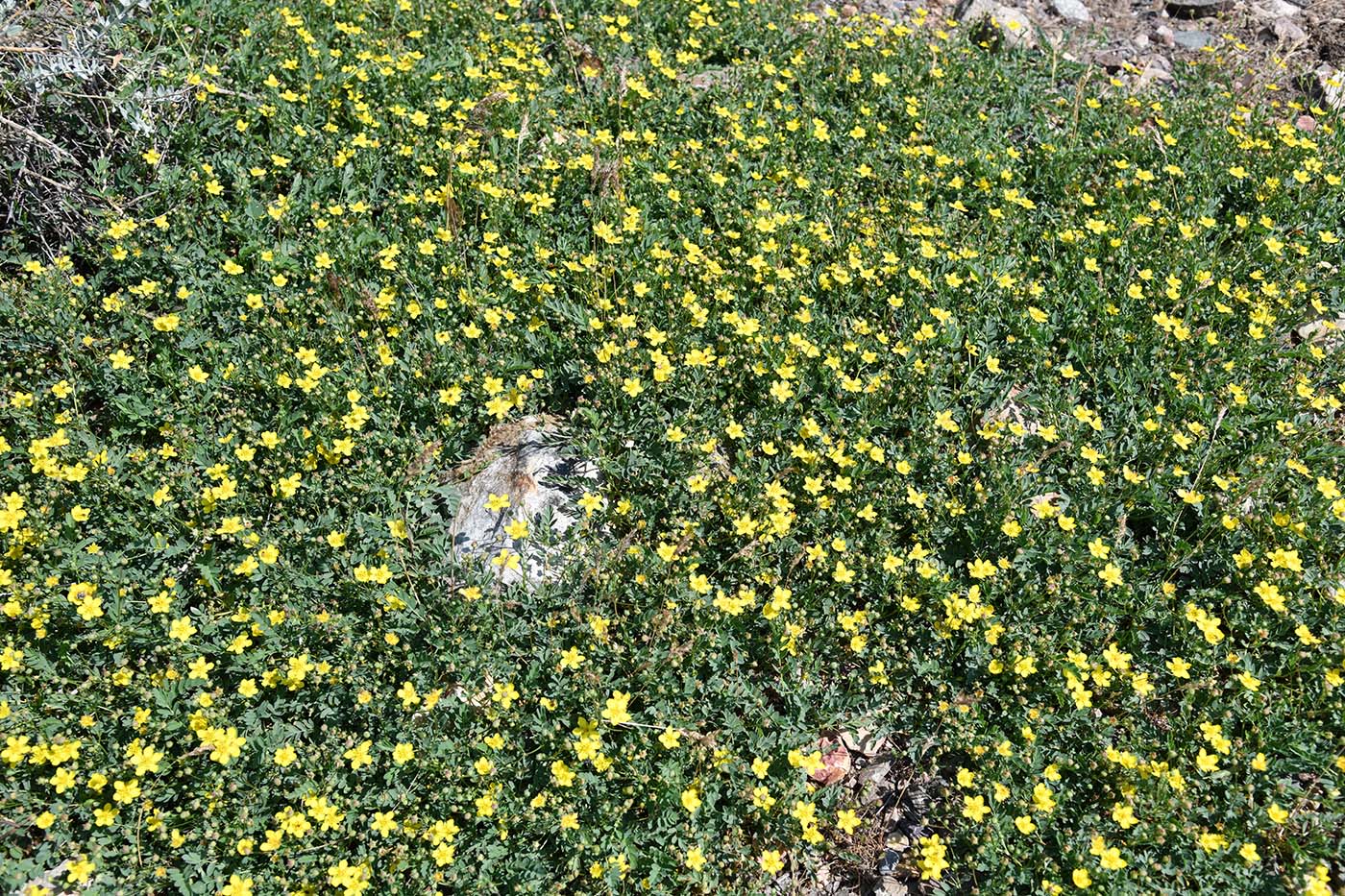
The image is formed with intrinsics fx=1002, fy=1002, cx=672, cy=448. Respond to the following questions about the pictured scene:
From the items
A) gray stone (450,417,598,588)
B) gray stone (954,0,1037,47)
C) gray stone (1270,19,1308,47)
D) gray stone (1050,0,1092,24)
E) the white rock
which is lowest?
gray stone (450,417,598,588)

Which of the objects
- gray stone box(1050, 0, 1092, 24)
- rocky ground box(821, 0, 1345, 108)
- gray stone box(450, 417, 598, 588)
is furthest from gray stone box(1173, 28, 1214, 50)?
gray stone box(450, 417, 598, 588)

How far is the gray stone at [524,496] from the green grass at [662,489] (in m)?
0.14

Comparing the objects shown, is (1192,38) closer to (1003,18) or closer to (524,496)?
(1003,18)

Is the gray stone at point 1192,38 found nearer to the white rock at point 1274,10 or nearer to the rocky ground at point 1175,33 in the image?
the rocky ground at point 1175,33

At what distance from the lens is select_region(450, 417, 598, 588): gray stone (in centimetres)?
→ 490

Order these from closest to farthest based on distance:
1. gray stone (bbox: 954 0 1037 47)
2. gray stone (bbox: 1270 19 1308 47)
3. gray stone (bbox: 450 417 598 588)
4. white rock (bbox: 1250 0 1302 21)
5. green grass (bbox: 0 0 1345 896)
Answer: green grass (bbox: 0 0 1345 896)
gray stone (bbox: 450 417 598 588)
gray stone (bbox: 954 0 1037 47)
gray stone (bbox: 1270 19 1308 47)
white rock (bbox: 1250 0 1302 21)

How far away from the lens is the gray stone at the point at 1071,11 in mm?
9078

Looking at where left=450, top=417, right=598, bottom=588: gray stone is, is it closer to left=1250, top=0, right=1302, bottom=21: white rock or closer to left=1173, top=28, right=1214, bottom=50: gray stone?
left=1173, top=28, right=1214, bottom=50: gray stone

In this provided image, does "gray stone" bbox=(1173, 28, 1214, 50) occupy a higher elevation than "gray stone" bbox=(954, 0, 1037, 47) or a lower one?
higher

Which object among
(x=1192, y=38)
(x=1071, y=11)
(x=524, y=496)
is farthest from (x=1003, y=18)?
(x=524, y=496)

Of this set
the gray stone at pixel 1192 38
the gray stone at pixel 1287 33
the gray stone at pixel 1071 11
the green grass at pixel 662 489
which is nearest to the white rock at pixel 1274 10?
the gray stone at pixel 1287 33

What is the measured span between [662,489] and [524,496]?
71 cm

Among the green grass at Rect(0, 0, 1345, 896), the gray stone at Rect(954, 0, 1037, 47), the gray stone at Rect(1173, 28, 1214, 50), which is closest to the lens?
the green grass at Rect(0, 0, 1345, 896)

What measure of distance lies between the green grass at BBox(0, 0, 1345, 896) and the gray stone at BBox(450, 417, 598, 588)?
0.44ft
